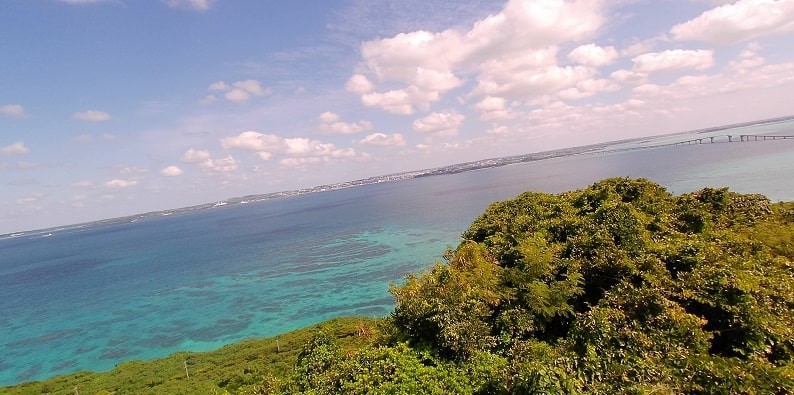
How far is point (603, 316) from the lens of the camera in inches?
462

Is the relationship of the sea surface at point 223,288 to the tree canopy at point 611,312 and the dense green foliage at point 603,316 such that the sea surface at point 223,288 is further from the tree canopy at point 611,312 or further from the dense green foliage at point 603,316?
the tree canopy at point 611,312

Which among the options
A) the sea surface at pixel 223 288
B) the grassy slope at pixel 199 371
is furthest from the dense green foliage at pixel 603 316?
the sea surface at pixel 223 288

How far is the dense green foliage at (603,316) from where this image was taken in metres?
9.66

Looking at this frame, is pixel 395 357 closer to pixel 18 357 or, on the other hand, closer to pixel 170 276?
pixel 18 357

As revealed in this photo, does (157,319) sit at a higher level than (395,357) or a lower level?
lower

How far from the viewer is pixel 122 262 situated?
108 meters

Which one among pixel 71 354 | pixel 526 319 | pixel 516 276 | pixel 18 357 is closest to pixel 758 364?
pixel 526 319

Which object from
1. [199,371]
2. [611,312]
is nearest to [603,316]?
[611,312]

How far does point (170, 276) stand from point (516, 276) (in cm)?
8346

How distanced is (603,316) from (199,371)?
A: 117 ft

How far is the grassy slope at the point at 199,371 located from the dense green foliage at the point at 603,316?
16210 millimetres

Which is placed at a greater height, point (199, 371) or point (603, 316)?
point (603, 316)

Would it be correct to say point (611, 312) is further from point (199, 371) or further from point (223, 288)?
point (223, 288)

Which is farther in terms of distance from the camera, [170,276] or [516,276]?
[170,276]
